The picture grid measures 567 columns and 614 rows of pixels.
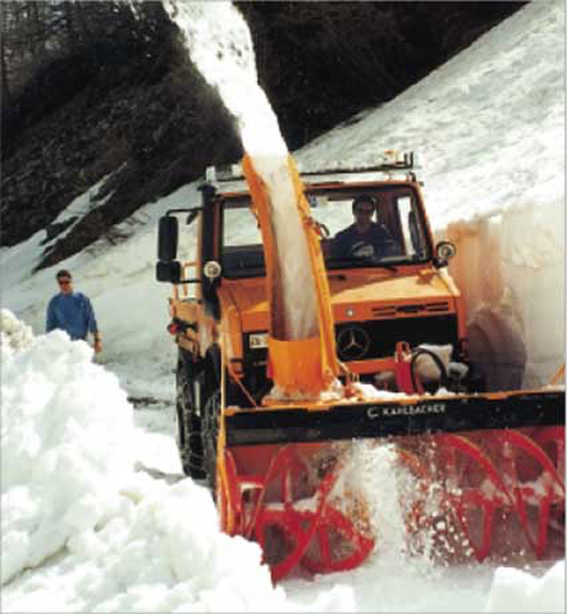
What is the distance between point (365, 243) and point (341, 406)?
203 centimetres

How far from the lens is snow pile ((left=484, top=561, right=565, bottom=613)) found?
335cm

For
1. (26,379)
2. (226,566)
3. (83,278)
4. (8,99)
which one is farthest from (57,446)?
(8,99)

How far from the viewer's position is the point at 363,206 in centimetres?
701

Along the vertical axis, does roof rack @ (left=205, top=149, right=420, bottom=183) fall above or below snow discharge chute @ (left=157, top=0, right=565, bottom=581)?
above

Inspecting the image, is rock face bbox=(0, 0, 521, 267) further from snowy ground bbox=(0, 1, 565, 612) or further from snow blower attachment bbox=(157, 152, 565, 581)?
snow blower attachment bbox=(157, 152, 565, 581)

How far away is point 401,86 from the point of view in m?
24.5

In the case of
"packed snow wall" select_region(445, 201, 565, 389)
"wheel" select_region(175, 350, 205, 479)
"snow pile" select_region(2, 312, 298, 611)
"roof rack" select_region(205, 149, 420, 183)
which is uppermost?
"roof rack" select_region(205, 149, 420, 183)

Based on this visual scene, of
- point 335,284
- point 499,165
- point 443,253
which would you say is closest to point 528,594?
point 335,284

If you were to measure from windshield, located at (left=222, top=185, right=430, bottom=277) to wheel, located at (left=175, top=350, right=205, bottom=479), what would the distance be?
1.25m

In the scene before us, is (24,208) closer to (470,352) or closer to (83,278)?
(83,278)

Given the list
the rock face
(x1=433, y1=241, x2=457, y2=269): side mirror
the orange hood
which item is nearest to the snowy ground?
Result: (x1=433, y1=241, x2=457, y2=269): side mirror

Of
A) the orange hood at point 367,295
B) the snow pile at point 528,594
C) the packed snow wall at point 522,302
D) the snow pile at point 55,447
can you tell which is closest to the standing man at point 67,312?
the snow pile at point 55,447

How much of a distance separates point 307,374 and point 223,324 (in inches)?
34.3

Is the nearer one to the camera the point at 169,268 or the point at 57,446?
the point at 57,446
